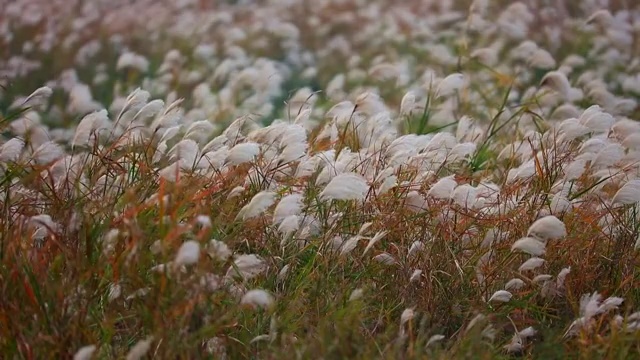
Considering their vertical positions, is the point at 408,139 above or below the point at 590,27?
above

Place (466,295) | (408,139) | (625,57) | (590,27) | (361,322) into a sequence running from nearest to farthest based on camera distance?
(361,322) → (466,295) → (408,139) → (625,57) → (590,27)

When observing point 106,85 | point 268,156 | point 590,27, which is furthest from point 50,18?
point 268,156

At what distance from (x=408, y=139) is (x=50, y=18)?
569 cm

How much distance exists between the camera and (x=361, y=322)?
3.17 m

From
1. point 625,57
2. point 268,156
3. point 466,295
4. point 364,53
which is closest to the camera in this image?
point 466,295

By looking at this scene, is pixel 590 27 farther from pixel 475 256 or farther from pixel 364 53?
pixel 475 256

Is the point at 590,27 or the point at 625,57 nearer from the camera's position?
the point at 625,57

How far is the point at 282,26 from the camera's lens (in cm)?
775

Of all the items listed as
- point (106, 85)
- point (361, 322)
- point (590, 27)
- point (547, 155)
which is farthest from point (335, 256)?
point (590, 27)

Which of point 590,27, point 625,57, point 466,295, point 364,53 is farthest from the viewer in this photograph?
point 364,53

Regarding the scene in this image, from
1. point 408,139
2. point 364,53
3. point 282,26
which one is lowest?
Answer: point 364,53

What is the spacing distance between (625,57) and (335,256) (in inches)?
175

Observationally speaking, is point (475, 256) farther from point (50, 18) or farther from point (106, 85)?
point (50, 18)

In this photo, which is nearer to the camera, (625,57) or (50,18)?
(625,57)
